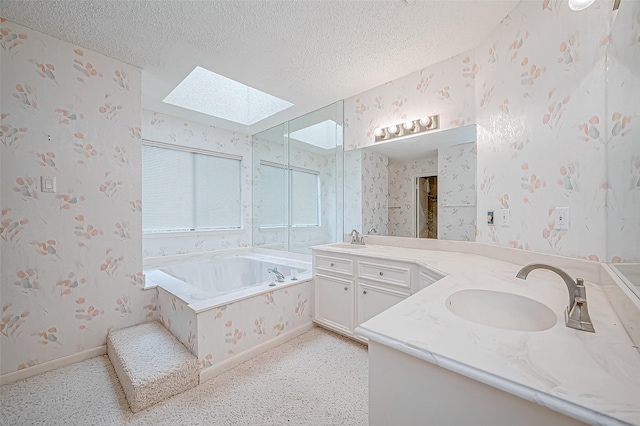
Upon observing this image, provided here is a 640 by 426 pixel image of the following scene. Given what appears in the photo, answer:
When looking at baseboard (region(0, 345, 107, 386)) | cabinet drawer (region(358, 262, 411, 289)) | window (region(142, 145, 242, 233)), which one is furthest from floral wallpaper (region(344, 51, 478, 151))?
baseboard (region(0, 345, 107, 386))

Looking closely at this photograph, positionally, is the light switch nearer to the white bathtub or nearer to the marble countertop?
the white bathtub

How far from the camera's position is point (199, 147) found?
3.41 metres

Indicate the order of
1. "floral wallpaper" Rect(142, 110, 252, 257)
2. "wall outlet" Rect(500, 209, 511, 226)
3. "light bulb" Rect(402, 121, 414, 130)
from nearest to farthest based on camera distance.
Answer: "wall outlet" Rect(500, 209, 511, 226) < "light bulb" Rect(402, 121, 414, 130) < "floral wallpaper" Rect(142, 110, 252, 257)

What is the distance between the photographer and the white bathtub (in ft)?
7.42

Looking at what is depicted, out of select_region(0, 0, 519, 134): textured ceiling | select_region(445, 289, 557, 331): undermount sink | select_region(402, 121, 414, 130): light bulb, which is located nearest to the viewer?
select_region(445, 289, 557, 331): undermount sink

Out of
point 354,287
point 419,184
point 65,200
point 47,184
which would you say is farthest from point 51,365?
point 419,184

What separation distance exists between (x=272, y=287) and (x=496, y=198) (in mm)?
1888

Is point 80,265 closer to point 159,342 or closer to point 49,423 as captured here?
point 159,342

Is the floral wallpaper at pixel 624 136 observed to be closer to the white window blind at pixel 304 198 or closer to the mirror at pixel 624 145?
the mirror at pixel 624 145

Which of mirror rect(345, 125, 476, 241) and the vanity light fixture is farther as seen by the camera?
the vanity light fixture

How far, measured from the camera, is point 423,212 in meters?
2.33

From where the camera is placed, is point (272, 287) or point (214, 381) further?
point (272, 287)

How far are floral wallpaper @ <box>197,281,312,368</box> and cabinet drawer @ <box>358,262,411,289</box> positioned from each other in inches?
26.3

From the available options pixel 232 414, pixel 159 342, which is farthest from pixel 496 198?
pixel 159 342
